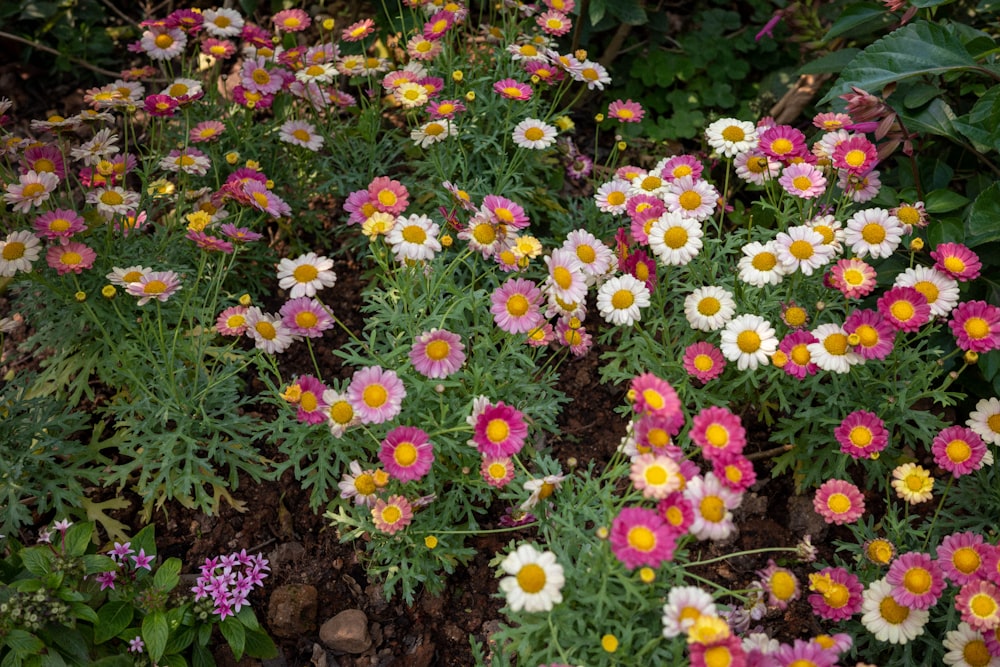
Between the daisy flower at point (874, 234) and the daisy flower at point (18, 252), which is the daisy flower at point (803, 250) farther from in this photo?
the daisy flower at point (18, 252)

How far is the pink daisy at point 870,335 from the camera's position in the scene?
2.30m

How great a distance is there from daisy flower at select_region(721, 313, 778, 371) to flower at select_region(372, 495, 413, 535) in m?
0.98

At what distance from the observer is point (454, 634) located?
256 centimetres

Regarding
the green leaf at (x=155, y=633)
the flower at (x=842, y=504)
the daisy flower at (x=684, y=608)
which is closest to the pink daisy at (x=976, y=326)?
the flower at (x=842, y=504)

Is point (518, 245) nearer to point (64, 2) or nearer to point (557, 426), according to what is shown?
point (557, 426)

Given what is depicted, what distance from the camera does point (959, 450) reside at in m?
2.29

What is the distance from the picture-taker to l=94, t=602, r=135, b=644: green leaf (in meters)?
2.35

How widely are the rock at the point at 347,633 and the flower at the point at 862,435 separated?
146 cm

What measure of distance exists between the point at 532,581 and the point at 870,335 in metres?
1.16

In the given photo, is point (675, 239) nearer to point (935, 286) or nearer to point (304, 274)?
point (935, 286)

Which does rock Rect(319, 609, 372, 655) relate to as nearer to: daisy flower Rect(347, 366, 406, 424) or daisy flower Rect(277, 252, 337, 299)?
daisy flower Rect(347, 366, 406, 424)

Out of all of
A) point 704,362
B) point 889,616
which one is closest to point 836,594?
point 889,616

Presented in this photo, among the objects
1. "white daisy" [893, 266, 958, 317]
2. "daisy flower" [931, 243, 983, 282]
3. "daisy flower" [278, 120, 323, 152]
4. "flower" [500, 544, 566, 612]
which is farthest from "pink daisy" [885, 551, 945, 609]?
"daisy flower" [278, 120, 323, 152]

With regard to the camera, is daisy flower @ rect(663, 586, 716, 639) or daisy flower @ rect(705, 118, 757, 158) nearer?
daisy flower @ rect(663, 586, 716, 639)
